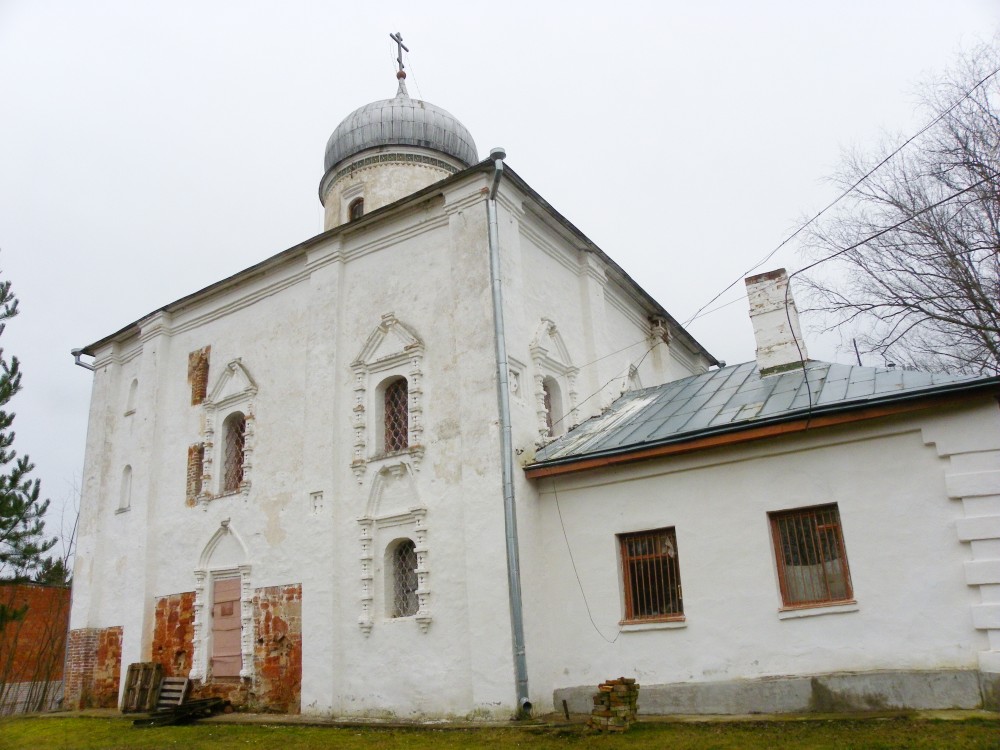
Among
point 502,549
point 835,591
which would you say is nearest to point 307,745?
point 502,549

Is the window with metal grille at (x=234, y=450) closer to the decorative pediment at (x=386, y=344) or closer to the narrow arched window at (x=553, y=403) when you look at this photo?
the decorative pediment at (x=386, y=344)

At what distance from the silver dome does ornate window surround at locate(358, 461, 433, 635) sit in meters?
7.78

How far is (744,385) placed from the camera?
10.8 meters

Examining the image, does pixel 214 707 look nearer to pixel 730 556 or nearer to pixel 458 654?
pixel 458 654

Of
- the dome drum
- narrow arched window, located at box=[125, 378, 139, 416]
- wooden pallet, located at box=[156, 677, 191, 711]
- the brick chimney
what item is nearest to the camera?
the brick chimney

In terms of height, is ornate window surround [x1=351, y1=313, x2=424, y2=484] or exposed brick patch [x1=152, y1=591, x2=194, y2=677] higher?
ornate window surround [x1=351, y1=313, x2=424, y2=484]

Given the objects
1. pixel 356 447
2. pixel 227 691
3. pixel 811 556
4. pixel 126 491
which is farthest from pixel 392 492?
pixel 126 491

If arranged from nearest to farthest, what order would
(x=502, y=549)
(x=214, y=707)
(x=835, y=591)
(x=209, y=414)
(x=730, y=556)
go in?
(x=835, y=591)
(x=730, y=556)
(x=502, y=549)
(x=214, y=707)
(x=209, y=414)

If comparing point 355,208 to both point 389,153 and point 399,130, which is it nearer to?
point 389,153

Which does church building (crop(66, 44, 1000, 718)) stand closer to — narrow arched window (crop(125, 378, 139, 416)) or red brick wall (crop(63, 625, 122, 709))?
red brick wall (crop(63, 625, 122, 709))

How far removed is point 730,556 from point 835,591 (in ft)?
3.71

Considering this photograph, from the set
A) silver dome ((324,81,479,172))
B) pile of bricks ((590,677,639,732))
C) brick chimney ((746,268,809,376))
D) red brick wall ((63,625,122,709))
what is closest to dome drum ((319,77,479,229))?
silver dome ((324,81,479,172))

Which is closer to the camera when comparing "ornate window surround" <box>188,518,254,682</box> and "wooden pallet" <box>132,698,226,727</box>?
"wooden pallet" <box>132,698,226,727</box>

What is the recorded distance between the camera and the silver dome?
640 inches
